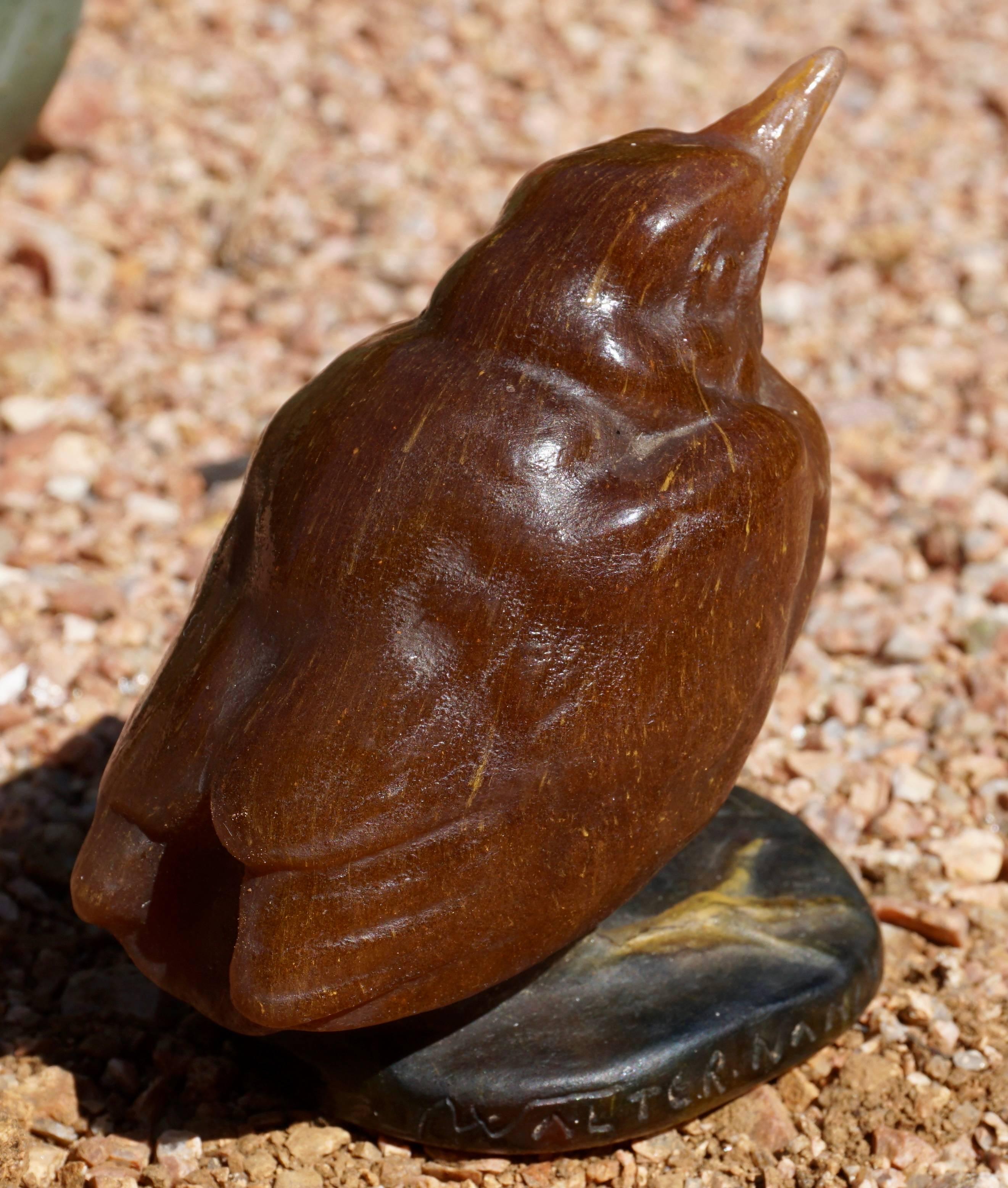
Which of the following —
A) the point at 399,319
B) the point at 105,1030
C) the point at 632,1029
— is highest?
the point at 632,1029

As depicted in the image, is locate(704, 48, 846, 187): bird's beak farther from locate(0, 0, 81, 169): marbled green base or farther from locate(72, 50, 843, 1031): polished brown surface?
locate(0, 0, 81, 169): marbled green base

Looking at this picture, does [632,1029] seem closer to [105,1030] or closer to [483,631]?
[483,631]

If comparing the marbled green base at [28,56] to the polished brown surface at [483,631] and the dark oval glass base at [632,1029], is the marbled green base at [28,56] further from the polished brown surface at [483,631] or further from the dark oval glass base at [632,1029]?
the dark oval glass base at [632,1029]

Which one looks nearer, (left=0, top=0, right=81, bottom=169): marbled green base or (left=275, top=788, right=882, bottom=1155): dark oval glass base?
(left=275, top=788, right=882, bottom=1155): dark oval glass base

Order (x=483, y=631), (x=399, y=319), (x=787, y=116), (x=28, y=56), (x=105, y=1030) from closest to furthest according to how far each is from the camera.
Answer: (x=483, y=631) < (x=787, y=116) < (x=105, y=1030) < (x=28, y=56) < (x=399, y=319)

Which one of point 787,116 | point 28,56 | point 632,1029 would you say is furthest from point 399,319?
point 632,1029

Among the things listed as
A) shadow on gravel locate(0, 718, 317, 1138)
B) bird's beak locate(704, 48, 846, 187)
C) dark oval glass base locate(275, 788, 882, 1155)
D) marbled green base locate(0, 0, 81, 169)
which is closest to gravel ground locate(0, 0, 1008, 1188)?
shadow on gravel locate(0, 718, 317, 1138)
